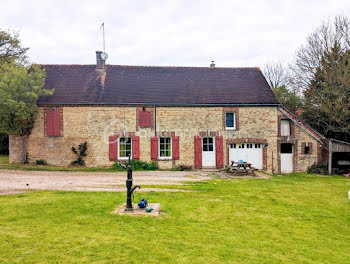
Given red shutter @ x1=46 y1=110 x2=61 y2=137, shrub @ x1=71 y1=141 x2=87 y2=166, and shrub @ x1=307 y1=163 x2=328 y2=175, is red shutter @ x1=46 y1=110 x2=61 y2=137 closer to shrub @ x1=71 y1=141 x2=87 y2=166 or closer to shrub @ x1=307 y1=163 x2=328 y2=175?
shrub @ x1=71 y1=141 x2=87 y2=166

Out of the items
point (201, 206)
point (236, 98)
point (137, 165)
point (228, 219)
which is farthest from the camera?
point (236, 98)

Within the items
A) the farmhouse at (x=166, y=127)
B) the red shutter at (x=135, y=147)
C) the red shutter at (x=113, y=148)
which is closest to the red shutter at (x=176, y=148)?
the farmhouse at (x=166, y=127)

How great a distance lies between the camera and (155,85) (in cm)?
1848

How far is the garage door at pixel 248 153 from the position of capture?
678 inches

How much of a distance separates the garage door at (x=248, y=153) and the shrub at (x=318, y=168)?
3.29m

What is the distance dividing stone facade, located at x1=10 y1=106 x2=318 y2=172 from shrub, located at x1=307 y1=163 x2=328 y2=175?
0.31 meters

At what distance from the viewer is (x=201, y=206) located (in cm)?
777

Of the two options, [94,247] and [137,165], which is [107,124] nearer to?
[137,165]

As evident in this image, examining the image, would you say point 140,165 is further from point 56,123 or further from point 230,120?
point 230,120

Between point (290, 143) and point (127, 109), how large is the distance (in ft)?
36.6

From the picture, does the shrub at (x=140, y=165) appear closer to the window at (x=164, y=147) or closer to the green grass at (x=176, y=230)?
the window at (x=164, y=147)

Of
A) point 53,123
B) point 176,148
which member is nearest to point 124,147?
point 176,148

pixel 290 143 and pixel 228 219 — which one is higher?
pixel 290 143

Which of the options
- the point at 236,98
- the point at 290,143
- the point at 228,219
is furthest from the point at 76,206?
the point at 290,143
